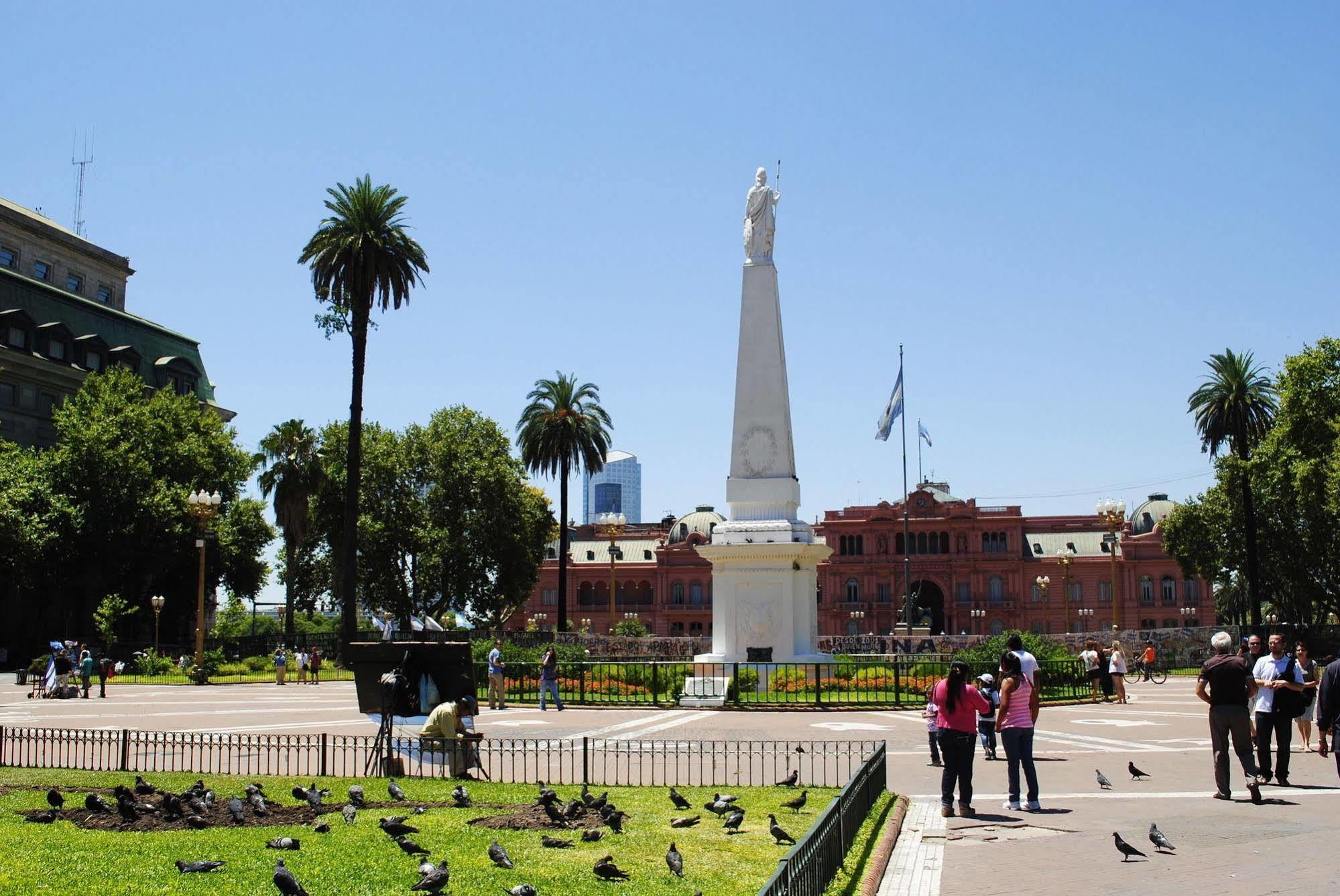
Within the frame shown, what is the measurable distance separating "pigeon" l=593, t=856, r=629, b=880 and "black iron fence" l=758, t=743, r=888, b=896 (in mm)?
1172

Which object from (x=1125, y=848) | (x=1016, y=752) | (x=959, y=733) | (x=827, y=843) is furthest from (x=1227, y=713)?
(x=827, y=843)

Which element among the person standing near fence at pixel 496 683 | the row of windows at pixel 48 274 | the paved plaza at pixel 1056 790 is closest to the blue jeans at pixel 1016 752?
the paved plaza at pixel 1056 790

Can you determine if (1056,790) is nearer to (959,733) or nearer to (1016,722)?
(1016,722)

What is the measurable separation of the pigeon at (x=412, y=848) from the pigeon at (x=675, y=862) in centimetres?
184

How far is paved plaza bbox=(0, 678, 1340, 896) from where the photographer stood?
8664 millimetres

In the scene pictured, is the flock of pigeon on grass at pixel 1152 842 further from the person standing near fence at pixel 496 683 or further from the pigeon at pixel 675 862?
the person standing near fence at pixel 496 683

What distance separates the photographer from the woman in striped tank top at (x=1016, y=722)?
453 inches

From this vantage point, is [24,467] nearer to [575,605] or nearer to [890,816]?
[890,816]

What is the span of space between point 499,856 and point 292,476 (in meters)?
49.6

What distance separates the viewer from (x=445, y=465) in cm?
5759

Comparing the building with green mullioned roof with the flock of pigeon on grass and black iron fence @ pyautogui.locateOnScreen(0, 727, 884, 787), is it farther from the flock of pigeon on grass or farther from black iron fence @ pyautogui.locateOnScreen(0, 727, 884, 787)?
the flock of pigeon on grass

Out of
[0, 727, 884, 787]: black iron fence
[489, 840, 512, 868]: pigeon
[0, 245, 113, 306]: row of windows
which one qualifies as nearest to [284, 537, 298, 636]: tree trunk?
[0, 245, 113, 306]: row of windows

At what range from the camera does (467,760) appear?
13.7 m

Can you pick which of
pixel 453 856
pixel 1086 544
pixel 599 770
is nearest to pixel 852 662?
pixel 599 770
